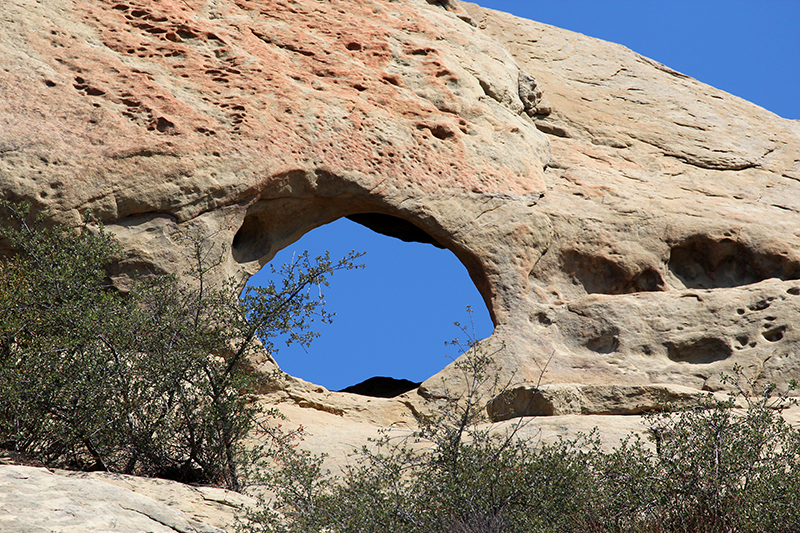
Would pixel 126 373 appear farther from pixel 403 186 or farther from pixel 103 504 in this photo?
pixel 403 186

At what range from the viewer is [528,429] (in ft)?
30.7

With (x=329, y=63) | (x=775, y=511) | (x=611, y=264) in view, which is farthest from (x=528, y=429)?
(x=329, y=63)

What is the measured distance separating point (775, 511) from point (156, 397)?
5.23m

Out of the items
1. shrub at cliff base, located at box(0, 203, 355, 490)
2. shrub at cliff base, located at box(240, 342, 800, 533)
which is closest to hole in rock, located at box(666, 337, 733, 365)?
shrub at cliff base, located at box(240, 342, 800, 533)

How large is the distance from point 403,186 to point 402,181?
0.07 m

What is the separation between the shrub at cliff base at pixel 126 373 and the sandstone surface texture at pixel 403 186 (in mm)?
1610

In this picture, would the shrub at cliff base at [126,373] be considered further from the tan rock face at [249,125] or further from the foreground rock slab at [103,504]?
the tan rock face at [249,125]

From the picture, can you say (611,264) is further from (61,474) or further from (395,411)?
(61,474)

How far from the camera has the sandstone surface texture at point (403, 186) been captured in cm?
1027

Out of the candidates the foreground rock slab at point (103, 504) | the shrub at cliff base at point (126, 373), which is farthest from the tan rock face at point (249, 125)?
the foreground rock slab at point (103, 504)

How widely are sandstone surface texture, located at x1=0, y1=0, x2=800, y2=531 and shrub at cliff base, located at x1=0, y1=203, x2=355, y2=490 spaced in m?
1.61

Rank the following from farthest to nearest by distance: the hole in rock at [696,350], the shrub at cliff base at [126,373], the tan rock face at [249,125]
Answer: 1. the hole in rock at [696,350]
2. the tan rock face at [249,125]
3. the shrub at cliff base at [126,373]

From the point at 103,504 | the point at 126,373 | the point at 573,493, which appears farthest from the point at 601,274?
the point at 103,504

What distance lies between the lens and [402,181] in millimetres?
11789
